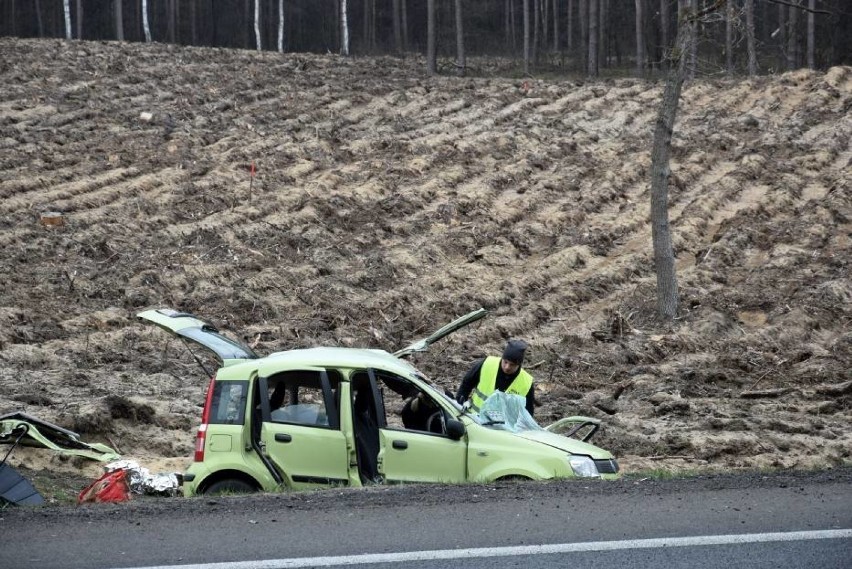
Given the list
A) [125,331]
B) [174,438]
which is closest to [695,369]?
[174,438]

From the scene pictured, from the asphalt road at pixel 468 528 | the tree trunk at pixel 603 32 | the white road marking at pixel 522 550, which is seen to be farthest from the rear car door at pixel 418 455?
the tree trunk at pixel 603 32

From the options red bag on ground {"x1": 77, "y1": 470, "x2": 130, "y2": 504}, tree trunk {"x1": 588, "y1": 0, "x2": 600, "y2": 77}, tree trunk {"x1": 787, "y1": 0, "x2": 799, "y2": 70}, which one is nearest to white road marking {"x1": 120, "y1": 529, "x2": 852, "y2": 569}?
red bag on ground {"x1": 77, "y1": 470, "x2": 130, "y2": 504}

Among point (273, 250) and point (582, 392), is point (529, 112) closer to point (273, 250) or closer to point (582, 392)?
point (273, 250)

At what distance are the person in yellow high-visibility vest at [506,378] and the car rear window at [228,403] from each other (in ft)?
6.57

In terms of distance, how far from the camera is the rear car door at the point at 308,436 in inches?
331

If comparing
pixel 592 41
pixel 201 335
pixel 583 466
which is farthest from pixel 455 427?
pixel 592 41

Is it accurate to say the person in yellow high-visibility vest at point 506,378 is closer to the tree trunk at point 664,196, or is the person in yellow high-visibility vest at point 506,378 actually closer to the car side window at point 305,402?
the car side window at point 305,402

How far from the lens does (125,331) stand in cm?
1480

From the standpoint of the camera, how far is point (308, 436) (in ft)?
27.7

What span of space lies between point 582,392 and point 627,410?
2.96 ft

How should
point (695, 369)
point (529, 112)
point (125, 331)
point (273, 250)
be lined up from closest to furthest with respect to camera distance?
point (695, 369) → point (125, 331) → point (273, 250) → point (529, 112)

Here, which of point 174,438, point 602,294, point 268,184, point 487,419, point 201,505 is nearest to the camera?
point 201,505

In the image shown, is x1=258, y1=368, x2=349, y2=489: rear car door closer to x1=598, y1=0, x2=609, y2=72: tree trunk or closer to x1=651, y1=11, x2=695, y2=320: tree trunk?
x1=651, y1=11, x2=695, y2=320: tree trunk

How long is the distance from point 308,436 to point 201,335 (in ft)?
4.56
